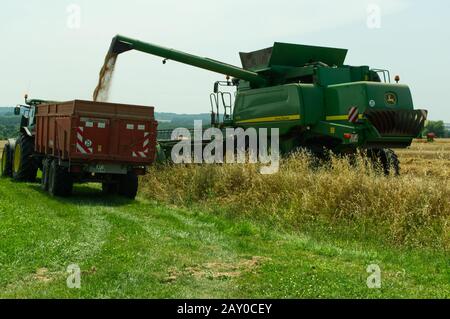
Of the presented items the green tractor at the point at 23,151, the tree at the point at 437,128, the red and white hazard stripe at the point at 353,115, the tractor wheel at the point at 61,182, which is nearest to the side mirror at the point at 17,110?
the green tractor at the point at 23,151

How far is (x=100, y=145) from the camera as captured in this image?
13688 millimetres

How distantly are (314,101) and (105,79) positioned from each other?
5578 millimetres

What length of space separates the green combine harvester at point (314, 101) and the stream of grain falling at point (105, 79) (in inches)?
8.1

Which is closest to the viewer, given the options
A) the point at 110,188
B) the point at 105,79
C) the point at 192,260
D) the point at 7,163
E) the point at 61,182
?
the point at 192,260

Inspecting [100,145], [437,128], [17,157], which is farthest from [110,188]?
[437,128]

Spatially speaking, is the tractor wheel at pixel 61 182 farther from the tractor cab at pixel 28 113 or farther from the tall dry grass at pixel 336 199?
the tractor cab at pixel 28 113

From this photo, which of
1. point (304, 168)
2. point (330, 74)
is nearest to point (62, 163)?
point (304, 168)

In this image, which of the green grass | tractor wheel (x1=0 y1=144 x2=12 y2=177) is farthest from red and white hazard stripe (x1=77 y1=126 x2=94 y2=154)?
tractor wheel (x1=0 y1=144 x2=12 y2=177)

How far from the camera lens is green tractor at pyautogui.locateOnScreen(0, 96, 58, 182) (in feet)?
56.9

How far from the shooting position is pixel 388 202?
9.44 m

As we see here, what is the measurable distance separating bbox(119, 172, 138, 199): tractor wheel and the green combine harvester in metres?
3.36

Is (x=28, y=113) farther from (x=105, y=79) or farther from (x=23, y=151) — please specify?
(x=105, y=79)

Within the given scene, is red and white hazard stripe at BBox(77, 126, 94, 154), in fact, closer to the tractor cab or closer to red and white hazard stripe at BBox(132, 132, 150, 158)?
red and white hazard stripe at BBox(132, 132, 150, 158)
